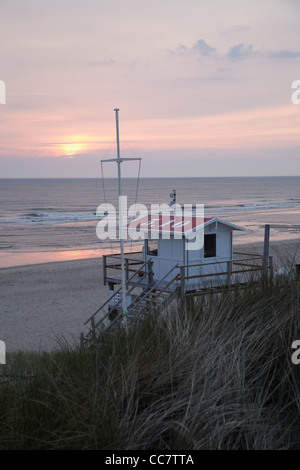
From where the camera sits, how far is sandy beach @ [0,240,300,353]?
1792 centimetres

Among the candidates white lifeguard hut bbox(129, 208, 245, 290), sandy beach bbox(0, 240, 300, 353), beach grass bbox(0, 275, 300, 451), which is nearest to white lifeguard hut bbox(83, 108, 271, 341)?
white lifeguard hut bbox(129, 208, 245, 290)

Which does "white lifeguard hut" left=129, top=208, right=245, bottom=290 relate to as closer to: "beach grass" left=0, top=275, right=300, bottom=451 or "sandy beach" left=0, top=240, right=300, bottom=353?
"sandy beach" left=0, top=240, right=300, bottom=353

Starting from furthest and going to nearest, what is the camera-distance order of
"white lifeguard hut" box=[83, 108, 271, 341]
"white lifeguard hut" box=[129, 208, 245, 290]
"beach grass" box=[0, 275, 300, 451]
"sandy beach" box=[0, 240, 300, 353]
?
1. "sandy beach" box=[0, 240, 300, 353]
2. "white lifeguard hut" box=[129, 208, 245, 290]
3. "white lifeguard hut" box=[83, 108, 271, 341]
4. "beach grass" box=[0, 275, 300, 451]

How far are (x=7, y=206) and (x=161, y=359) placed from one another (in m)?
86.7

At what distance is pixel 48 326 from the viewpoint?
1938cm

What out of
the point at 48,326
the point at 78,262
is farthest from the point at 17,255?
the point at 48,326

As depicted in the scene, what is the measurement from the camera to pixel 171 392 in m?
3.97

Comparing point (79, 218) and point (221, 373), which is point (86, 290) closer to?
point (221, 373)

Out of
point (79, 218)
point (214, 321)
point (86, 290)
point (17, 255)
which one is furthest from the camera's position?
point (79, 218)

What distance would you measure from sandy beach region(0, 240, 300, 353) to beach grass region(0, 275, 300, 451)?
351 inches

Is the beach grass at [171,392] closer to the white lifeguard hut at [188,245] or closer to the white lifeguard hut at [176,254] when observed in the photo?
the white lifeguard hut at [176,254]

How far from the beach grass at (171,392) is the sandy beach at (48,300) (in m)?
8.91

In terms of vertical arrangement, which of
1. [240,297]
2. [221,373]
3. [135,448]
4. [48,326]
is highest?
[240,297]

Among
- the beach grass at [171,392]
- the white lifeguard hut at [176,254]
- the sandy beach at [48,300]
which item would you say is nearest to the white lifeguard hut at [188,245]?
the white lifeguard hut at [176,254]
